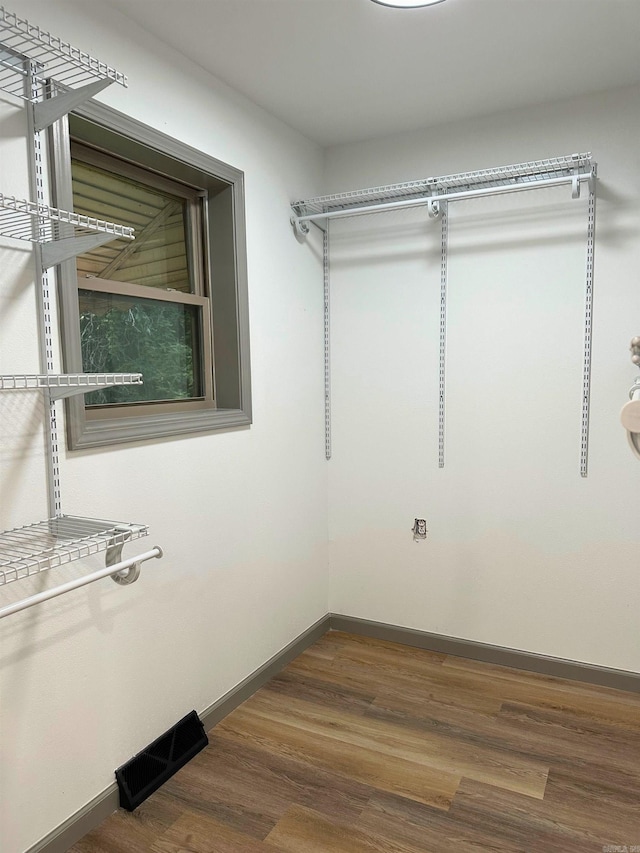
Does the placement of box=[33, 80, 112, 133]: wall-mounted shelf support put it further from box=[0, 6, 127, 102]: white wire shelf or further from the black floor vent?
the black floor vent

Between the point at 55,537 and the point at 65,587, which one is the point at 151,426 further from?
the point at 65,587

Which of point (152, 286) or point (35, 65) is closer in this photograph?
point (35, 65)

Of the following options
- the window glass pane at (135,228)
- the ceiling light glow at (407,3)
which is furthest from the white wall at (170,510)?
the ceiling light glow at (407,3)

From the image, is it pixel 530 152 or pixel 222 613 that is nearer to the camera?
pixel 222 613

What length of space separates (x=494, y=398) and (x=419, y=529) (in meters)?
0.72

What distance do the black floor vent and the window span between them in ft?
3.40

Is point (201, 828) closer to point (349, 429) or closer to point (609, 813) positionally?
point (609, 813)

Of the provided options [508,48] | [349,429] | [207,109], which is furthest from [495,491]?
[207,109]

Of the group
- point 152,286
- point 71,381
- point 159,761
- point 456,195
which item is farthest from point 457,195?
point 159,761

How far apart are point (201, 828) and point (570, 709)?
148cm

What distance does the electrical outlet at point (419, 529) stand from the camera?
296 centimetres

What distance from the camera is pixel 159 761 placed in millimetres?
2049

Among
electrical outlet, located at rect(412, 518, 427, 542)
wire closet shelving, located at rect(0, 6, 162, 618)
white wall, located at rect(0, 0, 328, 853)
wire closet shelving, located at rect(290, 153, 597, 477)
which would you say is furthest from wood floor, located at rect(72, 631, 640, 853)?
wire closet shelving, located at rect(290, 153, 597, 477)

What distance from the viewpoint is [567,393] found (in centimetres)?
260
